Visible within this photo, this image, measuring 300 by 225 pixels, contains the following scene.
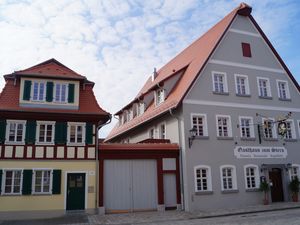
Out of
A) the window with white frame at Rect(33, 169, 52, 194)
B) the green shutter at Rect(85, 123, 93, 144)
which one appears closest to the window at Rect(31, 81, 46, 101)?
the green shutter at Rect(85, 123, 93, 144)

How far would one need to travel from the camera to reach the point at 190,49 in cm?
2830

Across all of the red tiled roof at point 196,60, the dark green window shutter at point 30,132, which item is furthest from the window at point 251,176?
the dark green window shutter at point 30,132

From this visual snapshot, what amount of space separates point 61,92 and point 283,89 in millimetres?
16469

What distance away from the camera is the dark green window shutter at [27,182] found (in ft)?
58.6

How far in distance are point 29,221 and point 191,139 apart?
10.1 m

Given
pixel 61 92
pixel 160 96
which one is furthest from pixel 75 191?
pixel 160 96

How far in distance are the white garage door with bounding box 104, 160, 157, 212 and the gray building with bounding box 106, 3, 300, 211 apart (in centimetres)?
204

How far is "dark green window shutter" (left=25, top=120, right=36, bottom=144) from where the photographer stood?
60.8ft

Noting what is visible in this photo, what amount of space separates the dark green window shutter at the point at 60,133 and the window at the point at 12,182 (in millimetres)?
2665

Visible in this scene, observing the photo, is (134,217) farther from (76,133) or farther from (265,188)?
(265,188)

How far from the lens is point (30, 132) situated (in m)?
18.6

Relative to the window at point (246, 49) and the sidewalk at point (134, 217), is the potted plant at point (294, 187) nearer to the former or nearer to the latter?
the sidewalk at point (134, 217)

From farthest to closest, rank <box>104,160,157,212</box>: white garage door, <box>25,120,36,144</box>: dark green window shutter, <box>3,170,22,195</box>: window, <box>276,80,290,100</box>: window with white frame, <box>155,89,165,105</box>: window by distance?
<box>276,80,290,100</box>: window with white frame → <box>155,89,165,105</box>: window → <box>104,160,157,212</box>: white garage door → <box>25,120,36,144</box>: dark green window shutter → <box>3,170,22,195</box>: window

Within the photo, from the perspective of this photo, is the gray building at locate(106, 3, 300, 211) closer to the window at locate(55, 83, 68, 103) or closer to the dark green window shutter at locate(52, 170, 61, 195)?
the window at locate(55, 83, 68, 103)
